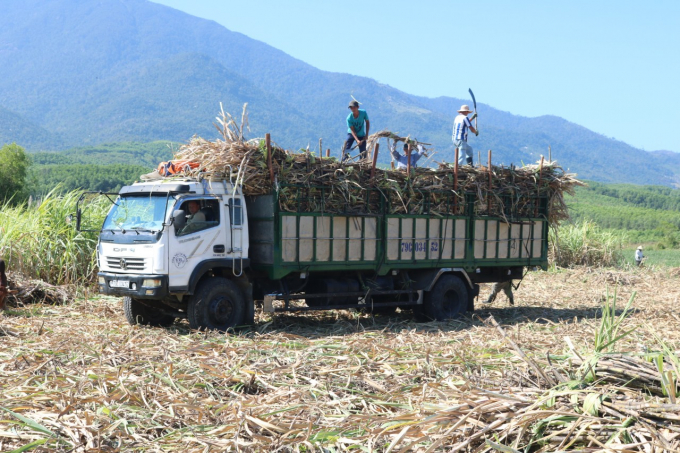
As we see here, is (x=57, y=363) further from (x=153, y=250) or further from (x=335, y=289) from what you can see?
(x=335, y=289)

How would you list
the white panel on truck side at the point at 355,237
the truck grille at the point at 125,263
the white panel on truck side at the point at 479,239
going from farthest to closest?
1. the white panel on truck side at the point at 479,239
2. the white panel on truck side at the point at 355,237
3. the truck grille at the point at 125,263

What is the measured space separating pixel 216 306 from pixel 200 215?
4.75 ft

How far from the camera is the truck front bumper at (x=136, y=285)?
35.7ft

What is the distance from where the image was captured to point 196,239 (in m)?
11.2

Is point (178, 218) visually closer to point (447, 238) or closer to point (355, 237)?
point (355, 237)

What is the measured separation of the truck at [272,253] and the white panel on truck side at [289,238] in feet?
0.05

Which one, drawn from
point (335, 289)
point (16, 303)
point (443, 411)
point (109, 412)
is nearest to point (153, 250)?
point (335, 289)

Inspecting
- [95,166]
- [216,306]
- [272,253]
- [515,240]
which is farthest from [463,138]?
[95,166]

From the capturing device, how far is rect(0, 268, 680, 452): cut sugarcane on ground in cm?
478

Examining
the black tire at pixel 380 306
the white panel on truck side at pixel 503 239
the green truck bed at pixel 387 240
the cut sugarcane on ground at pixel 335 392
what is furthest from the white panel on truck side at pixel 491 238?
the cut sugarcane on ground at pixel 335 392

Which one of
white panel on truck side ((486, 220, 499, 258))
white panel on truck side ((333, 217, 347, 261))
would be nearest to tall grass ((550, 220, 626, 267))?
white panel on truck side ((486, 220, 499, 258))

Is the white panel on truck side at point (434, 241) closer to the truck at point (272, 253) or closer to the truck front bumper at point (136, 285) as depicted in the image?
the truck at point (272, 253)

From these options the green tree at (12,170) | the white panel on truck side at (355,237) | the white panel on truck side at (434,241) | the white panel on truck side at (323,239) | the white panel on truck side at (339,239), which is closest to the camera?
the white panel on truck side at (323,239)

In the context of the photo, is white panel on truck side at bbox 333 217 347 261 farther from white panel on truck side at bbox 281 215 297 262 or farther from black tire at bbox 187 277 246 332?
black tire at bbox 187 277 246 332
